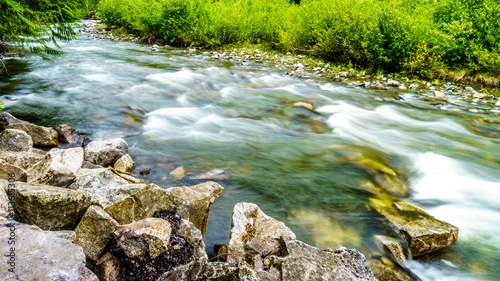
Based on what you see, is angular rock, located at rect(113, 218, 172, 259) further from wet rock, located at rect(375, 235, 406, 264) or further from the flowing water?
wet rock, located at rect(375, 235, 406, 264)

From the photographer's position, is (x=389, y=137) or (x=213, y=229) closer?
(x=213, y=229)

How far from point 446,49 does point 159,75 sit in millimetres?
10339

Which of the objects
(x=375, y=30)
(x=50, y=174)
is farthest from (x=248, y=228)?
(x=375, y=30)

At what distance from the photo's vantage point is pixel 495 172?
5297mm

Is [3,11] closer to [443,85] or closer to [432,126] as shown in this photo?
[432,126]

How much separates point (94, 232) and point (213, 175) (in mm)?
2419

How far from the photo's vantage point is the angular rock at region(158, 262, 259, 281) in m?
1.93

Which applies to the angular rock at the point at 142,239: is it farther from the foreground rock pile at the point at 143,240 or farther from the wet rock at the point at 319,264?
the wet rock at the point at 319,264

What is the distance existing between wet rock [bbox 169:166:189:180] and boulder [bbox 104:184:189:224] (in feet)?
5.74

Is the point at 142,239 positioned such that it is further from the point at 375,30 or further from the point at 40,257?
the point at 375,30

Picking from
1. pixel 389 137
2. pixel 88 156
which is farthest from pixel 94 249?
pixel 389 137

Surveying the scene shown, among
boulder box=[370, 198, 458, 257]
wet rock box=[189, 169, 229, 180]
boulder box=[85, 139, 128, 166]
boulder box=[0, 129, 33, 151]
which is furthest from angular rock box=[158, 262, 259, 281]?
boulder box=[0, 129, 33, 151]

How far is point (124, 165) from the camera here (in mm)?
4414

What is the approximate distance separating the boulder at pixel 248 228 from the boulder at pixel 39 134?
3.86m
